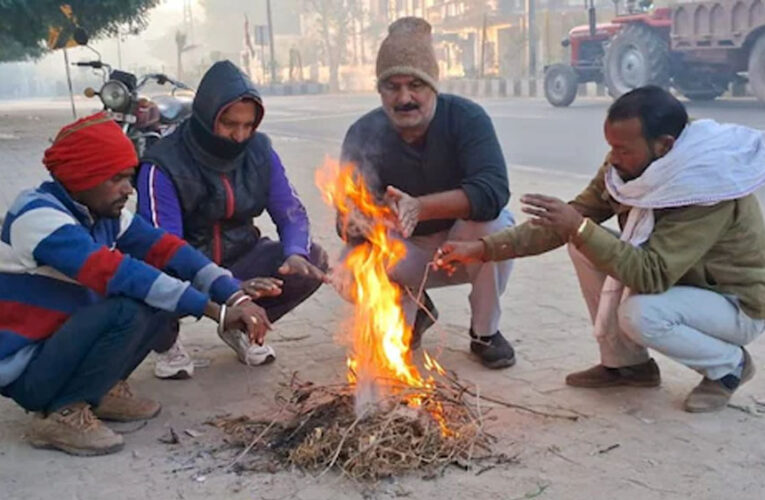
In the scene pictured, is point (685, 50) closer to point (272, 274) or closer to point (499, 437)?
point (272, 274)

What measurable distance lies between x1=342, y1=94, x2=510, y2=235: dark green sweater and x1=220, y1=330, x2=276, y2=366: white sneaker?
2.97ft

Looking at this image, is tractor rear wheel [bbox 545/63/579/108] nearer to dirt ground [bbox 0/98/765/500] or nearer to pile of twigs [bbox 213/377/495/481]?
dirt ground [bbox 0/98/765/500]

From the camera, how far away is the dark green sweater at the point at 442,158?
154 inches

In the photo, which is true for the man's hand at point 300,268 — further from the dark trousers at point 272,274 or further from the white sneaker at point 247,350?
the white sneaker at point 247,350

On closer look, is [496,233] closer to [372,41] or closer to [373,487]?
[373,487]

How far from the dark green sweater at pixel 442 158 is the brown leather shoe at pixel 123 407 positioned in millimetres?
1407

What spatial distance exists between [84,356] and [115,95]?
5431 mm

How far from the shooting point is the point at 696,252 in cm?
318

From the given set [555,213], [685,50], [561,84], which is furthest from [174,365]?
[561,84]

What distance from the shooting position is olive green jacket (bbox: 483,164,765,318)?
10.4 ft

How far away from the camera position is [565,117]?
16.9 meters

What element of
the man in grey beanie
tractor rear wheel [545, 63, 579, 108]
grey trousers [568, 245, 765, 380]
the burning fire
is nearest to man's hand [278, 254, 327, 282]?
the burning fire

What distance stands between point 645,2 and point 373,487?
1738 cm

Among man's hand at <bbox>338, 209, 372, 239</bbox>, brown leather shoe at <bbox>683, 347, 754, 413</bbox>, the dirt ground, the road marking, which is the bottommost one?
the road marking
